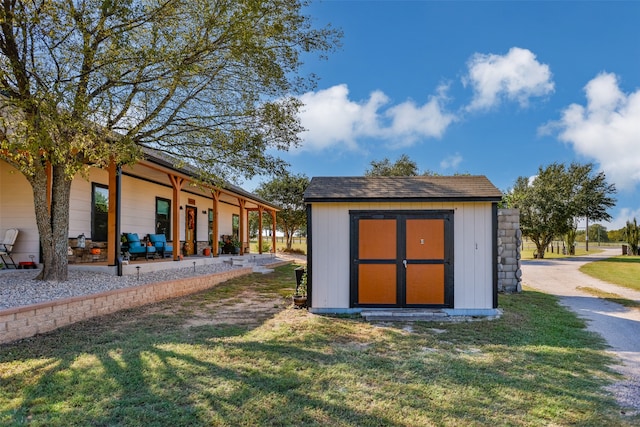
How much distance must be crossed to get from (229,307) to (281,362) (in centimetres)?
379

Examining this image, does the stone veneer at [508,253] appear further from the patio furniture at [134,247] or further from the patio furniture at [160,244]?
the patio furniture at [160,244]

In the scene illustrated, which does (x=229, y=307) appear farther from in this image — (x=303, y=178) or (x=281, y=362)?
(x=303, y=178)

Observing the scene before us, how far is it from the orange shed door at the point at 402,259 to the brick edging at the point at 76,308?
4.27 m

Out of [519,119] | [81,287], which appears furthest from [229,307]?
[519,119]

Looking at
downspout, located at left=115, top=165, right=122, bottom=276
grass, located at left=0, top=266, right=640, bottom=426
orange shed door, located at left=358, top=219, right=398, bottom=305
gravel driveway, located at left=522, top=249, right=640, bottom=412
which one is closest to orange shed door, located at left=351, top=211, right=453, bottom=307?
orange shed door, located at left=358, top=219, right=398, bottom=305

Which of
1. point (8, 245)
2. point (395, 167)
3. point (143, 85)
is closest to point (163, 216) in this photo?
point (8, 245)

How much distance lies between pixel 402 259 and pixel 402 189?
1309mm

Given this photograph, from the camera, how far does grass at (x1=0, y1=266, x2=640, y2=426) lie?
3111 millimetres

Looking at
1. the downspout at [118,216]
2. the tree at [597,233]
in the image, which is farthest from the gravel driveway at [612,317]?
the tree at [597,233]

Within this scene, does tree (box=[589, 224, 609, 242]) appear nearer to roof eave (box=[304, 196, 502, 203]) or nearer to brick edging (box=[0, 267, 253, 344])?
roof eave (box=[304, 196, 502, 203])

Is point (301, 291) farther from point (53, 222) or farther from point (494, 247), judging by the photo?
point (53, 222)

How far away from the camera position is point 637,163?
22203 mm

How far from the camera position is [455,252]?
7000mm

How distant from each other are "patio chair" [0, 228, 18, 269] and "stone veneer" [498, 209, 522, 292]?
11.9 metres
